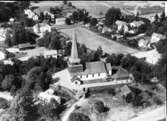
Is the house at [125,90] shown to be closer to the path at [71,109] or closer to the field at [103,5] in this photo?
the path at [71,109]

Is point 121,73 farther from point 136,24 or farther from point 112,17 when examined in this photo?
point 112,17

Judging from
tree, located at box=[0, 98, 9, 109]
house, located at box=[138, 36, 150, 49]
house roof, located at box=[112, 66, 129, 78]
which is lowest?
tree, located at box=[0, 98, 9, 109]

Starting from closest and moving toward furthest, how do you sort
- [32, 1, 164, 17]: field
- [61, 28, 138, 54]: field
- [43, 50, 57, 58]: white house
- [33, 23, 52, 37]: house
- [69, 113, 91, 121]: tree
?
1. [69, 113, 91, 121]: tree
2. [43, 50, 57, 58]: white house
3. [61, 28, 138, 54]: field
4. [33, 23, 52, 37]: house
5. [32, 1, 164, 17]: field

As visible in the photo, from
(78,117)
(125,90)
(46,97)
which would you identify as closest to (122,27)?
(125,90)

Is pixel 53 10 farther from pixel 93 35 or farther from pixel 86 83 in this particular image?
pixel 86 83

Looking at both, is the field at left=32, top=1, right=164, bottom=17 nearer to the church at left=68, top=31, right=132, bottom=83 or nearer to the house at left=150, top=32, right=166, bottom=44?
the house at left=150, top=32, right=166, bottom=44

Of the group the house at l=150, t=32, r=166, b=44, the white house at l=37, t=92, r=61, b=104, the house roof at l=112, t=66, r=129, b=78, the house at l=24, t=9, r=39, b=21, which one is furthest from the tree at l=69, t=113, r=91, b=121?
the house at l=24, t=9, r=39, b=21

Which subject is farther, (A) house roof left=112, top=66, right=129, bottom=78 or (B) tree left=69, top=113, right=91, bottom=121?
(A) house roof left=112, top=66, right=129, bottom=78

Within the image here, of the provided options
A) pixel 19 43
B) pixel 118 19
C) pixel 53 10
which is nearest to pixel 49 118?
pixel 19 43

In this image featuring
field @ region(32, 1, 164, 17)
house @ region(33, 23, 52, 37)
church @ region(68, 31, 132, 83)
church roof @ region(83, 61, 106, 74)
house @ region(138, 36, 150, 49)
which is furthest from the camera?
field @ region(32, 1, 164, 17)
